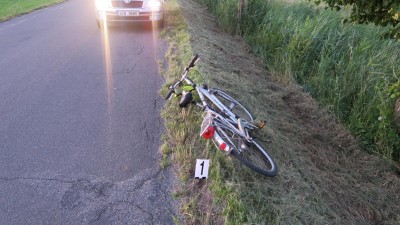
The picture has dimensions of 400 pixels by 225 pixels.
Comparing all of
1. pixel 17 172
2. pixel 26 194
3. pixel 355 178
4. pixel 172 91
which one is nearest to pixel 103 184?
pixel 26 194

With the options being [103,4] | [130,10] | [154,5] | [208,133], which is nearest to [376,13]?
[208,133]

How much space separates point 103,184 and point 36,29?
8.80m

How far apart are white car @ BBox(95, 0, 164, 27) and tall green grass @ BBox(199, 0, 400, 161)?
293cm

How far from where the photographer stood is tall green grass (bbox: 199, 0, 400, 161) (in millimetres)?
5187

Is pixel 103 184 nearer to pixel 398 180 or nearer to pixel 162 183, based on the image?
pixel 162 183

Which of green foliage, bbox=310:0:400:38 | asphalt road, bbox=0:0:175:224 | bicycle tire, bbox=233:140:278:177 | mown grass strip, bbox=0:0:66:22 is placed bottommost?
mown grass strip, bbox=0:0:66:22

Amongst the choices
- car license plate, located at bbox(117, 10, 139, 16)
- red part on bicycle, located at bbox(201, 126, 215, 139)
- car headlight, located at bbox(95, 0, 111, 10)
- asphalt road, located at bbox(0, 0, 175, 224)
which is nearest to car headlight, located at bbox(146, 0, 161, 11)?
car license plate, located at bbox(117, 10, 139, 16)

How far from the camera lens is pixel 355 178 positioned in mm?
4598

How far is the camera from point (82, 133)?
4496 mm

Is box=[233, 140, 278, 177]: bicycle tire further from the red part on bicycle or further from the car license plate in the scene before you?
the car license plate

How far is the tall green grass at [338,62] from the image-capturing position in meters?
5.19

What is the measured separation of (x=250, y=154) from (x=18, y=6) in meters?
15.4

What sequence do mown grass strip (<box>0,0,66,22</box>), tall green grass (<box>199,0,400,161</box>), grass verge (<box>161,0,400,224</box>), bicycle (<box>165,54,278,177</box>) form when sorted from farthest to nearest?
mown grass strip (<box>0,0,66,22</box>)
tall green grass (<box>199,0,400,161</box>)
bicycle (<box>165,54,278,177</box>)
grass verge (<box>161,0,400,224</box>)

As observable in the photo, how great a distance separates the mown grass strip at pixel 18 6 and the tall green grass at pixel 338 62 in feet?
31.0
